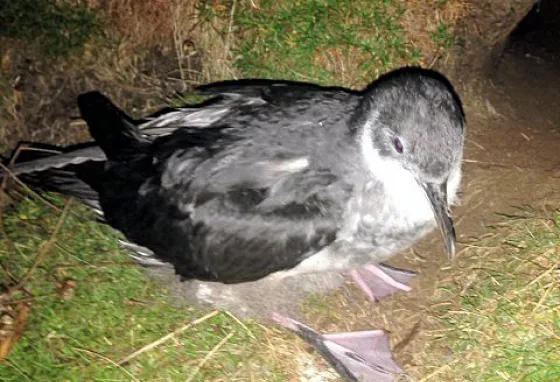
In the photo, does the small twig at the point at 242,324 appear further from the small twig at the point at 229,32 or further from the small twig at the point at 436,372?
the small twig at the point at 229,32

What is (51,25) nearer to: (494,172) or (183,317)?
(183,317)

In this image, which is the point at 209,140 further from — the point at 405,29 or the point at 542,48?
the point at 542,48

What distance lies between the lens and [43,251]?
3.78m

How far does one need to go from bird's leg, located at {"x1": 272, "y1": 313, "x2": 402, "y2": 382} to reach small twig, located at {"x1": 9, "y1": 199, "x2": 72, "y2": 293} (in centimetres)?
153

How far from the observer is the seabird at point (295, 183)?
301cm

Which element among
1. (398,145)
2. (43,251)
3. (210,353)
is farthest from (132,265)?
(398,145)

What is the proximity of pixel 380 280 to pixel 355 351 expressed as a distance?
1.93ft

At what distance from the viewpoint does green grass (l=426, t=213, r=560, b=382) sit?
10.2ft

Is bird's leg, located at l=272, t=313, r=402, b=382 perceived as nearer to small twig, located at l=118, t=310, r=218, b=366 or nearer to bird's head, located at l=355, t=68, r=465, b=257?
small twig, located at l=118, t=310, r=218, b=366

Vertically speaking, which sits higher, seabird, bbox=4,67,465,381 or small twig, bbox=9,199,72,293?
seabird, bbox=4,67,465,381

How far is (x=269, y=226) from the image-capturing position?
3.05 meters

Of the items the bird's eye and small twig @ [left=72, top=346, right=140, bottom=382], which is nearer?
the bird's eye

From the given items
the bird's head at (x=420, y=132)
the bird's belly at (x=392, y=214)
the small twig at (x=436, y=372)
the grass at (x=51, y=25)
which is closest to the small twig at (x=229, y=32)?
the grass at (x=51, y=25)

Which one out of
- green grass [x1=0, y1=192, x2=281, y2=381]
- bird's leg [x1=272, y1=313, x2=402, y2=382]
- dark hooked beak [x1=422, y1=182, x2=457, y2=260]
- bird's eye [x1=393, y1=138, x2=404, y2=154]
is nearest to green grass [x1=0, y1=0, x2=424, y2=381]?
green grass [x1=0, y1=192, x2=281, y2=381]
